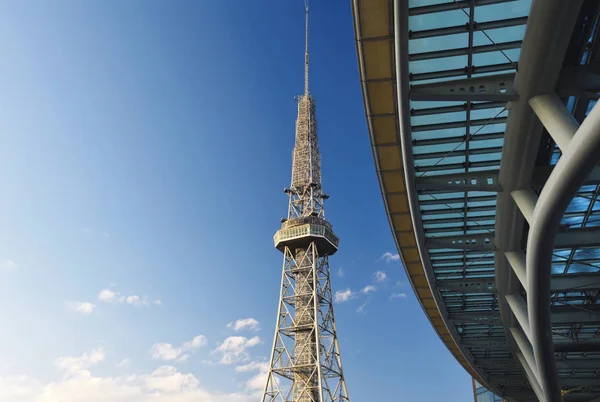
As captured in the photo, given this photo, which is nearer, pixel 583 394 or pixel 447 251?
pixel 447 251

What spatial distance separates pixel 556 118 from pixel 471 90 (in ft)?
6.55

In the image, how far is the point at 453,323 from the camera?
87.3 ft

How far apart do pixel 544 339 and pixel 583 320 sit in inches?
329

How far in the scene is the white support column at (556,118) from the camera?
8.09 m

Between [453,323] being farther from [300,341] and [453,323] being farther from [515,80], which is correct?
[300,341]

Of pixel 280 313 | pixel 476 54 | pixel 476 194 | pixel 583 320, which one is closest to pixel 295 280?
pixel 280 313

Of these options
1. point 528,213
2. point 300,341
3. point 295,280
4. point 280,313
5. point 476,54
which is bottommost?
point 528,213

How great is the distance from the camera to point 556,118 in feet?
28.1

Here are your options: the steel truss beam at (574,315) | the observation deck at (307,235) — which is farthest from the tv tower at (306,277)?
the steel truss beam at (574,315)

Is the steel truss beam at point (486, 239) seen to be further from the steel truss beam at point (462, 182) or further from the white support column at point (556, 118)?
the white support column at point (556, 118)

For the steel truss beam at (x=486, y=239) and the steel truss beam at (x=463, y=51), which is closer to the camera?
the steel truss beam at (x=463, y=51)

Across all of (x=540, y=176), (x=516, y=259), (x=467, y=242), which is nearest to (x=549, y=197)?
(x=540, y=176)

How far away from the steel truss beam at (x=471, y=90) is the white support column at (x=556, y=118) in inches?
26.4

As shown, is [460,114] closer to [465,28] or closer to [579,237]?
[465,28]
